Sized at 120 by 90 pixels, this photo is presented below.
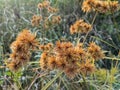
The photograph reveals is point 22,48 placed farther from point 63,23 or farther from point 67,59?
point 63,23

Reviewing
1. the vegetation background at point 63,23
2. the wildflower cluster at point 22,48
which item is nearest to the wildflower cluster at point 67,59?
the wildflower cluster at point 22,48

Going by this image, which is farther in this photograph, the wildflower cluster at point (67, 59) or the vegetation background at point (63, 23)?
the vegetation background at point (63, 23)

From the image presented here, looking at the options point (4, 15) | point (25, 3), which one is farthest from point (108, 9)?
point (25, 3)

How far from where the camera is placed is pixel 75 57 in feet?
3.56

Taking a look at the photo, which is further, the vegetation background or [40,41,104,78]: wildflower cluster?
the vegetation background

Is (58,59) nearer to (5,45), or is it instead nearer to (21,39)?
(21,39)

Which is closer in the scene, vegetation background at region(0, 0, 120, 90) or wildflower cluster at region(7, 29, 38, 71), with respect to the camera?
wildflower cluster at region(7, 29, 38, 71)

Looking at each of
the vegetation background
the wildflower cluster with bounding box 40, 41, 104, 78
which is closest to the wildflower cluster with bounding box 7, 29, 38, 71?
the wildflower cluster with bounding box 40, 41, 104, 78

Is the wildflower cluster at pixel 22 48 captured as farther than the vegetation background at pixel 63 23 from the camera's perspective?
No

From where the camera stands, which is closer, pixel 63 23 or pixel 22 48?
pixel 22 48

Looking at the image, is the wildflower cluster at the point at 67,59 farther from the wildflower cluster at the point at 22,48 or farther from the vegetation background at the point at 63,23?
the vegetation background at the point at 63,23

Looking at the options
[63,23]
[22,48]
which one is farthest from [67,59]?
[63,23]

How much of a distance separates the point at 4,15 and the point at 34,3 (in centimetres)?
36

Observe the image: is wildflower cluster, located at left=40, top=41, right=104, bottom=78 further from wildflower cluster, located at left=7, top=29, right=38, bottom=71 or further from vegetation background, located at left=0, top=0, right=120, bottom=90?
vegetation background, located at left=0, top=0, right=120, bottom=90
